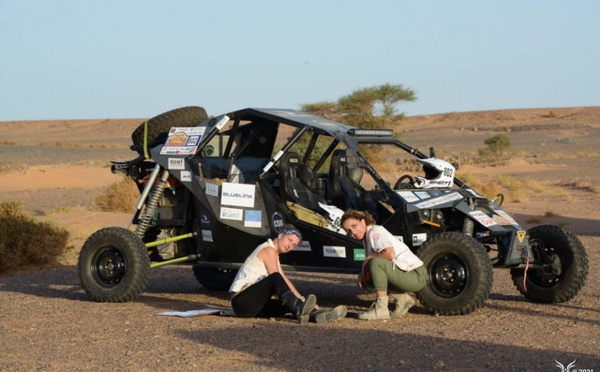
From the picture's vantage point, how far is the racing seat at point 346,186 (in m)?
11.5

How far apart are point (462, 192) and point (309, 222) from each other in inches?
68.3

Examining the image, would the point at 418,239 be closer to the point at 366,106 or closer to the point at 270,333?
the point at 270,333

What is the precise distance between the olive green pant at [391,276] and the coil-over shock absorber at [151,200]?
11.0 feet

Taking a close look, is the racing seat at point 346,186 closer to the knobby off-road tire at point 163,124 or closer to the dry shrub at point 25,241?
the knobby off-road tire at point 163,124

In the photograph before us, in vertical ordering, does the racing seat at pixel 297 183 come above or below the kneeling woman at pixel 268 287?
above

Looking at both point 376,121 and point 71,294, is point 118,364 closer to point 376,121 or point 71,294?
point 71,294

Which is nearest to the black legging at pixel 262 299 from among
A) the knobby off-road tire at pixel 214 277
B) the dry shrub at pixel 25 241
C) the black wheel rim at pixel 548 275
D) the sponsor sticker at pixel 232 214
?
the sponsor sticker at pixel 232 214

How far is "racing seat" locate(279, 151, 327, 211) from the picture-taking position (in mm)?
11500

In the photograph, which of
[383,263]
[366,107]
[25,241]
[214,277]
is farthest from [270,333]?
[366,107]

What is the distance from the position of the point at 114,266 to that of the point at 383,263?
3.61 m

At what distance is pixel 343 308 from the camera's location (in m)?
10.2

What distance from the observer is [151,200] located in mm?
12539

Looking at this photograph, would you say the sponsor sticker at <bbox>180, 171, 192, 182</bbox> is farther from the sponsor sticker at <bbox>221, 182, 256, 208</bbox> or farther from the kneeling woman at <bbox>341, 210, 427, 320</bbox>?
the kneeling woman at <bbox>341, 210, 427, 320</bbox>

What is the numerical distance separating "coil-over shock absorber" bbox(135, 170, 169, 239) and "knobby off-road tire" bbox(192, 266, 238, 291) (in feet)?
4.15
